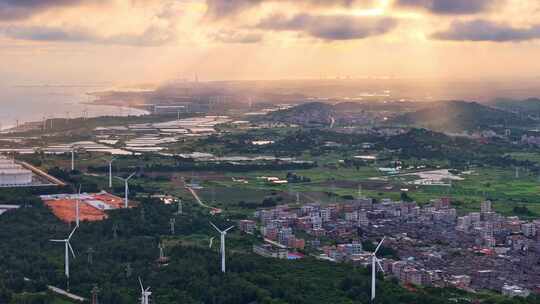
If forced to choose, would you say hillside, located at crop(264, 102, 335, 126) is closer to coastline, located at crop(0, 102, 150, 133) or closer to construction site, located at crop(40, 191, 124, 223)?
coastline, located at crop(0, 102, 150, 133)

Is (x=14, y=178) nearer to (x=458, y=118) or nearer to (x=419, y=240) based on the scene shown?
(x=419, y=240)

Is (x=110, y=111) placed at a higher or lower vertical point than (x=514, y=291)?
higher

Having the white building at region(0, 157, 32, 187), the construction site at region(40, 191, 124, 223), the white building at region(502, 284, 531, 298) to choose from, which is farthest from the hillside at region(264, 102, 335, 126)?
the white building at region(502, 284, 531, 298)

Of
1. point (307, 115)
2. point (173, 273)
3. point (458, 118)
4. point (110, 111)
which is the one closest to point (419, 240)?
point (173, 273)

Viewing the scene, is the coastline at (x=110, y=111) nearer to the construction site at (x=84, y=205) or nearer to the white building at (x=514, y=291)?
the construction site at (x=84, y=205)

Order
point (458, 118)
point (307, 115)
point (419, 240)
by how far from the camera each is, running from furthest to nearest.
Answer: point (307, 115) → point (458, 118) → point (419, 240)

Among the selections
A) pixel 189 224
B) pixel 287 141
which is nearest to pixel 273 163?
pixel 287 141
